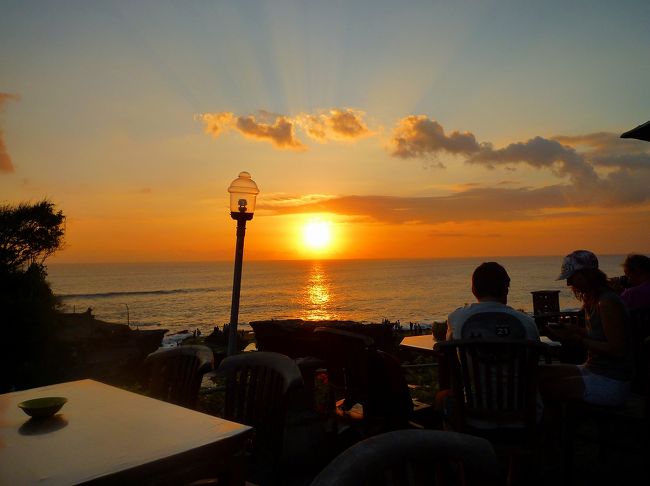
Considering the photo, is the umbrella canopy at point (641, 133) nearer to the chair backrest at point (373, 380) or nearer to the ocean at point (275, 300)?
the chair backrest at point (373, 380)

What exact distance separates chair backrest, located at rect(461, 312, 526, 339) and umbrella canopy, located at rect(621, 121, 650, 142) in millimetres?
3348

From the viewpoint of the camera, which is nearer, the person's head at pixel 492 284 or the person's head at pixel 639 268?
the person's head at pixel 492 284

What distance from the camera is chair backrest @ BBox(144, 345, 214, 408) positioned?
10.6 feet

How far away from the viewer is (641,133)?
17.2ft

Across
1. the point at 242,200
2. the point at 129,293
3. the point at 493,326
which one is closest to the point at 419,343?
the point at 493,326

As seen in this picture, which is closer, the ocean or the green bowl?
the green bowl

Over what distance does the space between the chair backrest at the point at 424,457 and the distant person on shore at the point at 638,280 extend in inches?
191

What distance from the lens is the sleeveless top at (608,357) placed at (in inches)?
140

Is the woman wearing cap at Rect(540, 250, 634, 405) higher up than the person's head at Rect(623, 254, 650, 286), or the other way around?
the person's head at Rect(623, 254, 650, 286)

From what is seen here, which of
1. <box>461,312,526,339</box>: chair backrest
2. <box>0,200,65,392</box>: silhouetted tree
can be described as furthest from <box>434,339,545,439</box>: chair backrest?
<box>0,200,65,392</box>: silhouetted tree

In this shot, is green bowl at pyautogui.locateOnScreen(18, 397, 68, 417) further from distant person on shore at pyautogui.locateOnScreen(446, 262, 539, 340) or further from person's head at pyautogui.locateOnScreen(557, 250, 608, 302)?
person's head at pyautogui.locateOnScreen(557, 250, 608, 302)

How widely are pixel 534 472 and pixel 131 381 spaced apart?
12.6m

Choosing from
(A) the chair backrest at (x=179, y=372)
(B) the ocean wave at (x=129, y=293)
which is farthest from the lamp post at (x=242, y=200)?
(B) the ocean wave at (x=129, y=293)

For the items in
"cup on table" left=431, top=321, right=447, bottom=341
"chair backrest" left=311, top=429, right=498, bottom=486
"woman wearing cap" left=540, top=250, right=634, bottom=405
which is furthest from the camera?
"cup on table" left=431, top=321, right=447, bottom=341
